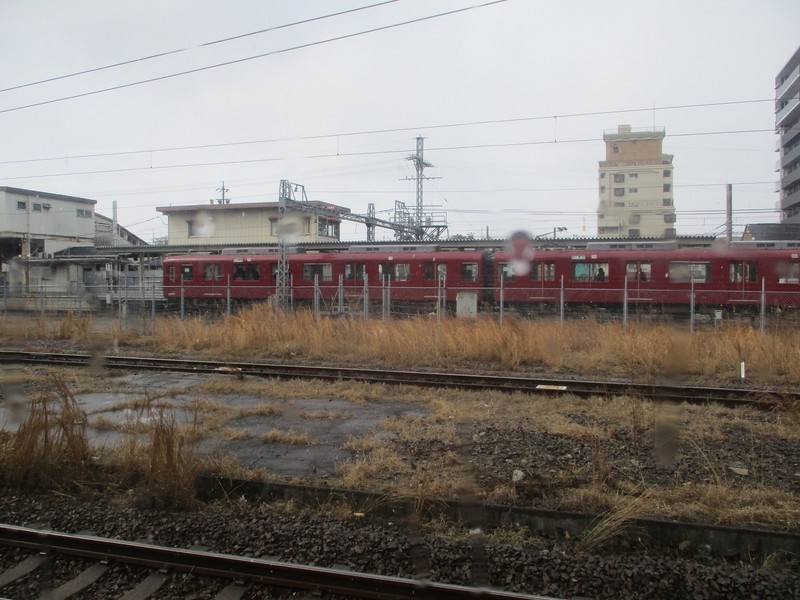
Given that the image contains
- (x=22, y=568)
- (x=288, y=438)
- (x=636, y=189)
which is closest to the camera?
(x=22, y=568)

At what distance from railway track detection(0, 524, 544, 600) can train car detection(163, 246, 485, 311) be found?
55.2ft

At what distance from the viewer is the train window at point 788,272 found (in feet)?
60.0

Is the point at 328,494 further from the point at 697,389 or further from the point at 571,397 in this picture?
the point at 697,389

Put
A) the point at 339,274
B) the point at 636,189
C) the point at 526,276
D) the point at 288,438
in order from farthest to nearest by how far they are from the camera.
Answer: the point at 339,274 → the point at 526,276 → the point at 288,438 → the point at 636,189

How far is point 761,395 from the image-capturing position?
8633 mm

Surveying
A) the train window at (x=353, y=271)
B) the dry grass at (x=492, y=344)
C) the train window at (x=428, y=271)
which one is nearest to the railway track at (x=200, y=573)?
the dry grass at (x=492, y=344)

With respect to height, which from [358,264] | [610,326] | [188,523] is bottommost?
[188,523]

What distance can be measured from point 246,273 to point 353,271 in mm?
5305

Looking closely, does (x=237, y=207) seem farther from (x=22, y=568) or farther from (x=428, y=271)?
(x=22, y=568)

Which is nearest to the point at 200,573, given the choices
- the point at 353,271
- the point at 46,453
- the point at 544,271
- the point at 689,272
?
the point at 46,453

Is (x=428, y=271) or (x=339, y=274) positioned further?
(x=339, y=274)

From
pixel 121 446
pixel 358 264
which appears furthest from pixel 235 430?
pixel 358 264

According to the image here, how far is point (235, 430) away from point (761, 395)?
775cm

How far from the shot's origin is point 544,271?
69.2ft
